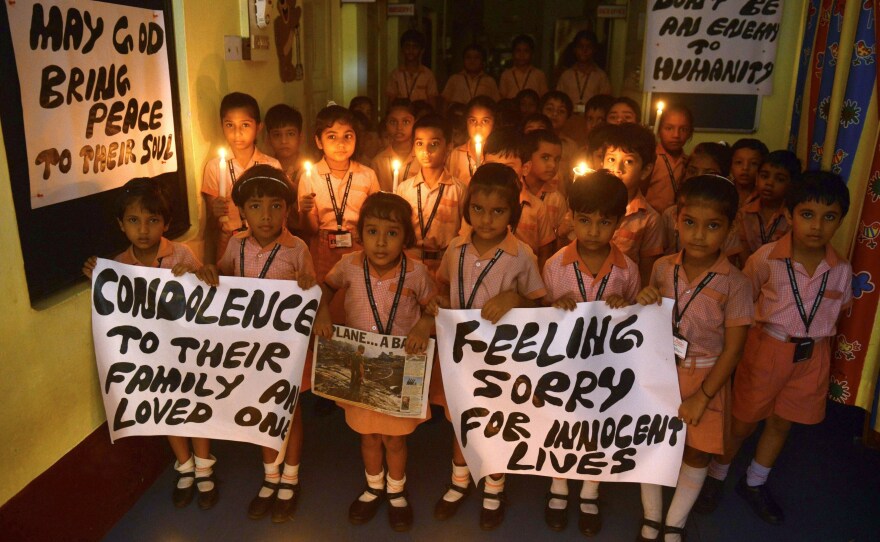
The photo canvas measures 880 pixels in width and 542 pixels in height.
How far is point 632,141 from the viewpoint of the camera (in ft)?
11.9

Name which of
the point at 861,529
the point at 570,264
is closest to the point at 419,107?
the point at 570,264

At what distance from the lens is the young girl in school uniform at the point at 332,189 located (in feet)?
13.6

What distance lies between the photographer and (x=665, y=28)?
5410 millimetres

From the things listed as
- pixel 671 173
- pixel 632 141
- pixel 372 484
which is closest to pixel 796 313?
pixel 632 141

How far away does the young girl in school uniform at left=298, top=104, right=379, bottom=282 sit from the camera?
414cm

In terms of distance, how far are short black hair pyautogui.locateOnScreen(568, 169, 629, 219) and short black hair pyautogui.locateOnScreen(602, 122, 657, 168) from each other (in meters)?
0.84

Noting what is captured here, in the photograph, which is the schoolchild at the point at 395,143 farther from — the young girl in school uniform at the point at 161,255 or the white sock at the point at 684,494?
the white sock at the point at 684,494

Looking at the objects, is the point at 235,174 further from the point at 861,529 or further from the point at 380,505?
the point at 861,529

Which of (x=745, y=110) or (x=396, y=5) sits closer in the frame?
(x=745, y=110)

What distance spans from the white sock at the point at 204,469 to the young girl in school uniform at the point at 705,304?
2.08 metres

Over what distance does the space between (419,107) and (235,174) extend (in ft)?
8.27

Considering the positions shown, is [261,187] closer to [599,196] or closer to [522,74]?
[599,196]

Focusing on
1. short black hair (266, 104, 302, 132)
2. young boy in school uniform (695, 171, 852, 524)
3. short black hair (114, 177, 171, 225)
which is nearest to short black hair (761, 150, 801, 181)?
young boy in school uniform (695, 171, 852, 524)

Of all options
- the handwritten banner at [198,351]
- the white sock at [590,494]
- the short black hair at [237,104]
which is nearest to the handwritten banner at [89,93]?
the handwritten banner at [198,351]
